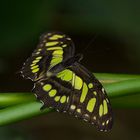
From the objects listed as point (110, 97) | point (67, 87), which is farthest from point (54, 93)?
point (110, 97)

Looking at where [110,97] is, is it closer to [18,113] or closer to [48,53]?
[18,113]

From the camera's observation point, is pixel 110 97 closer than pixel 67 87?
Yes

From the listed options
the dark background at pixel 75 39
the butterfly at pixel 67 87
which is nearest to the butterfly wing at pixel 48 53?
the butterfly at pixel 67 87

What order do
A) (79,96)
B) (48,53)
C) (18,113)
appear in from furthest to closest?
(48,53), (79,96), (18,113)

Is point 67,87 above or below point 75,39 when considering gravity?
above

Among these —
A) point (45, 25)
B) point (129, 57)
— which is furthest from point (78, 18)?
point (129, 57)

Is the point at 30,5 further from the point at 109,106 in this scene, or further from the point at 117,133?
the point at 109,106

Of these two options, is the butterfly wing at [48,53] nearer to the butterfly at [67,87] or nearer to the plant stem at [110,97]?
the butterfly at [67,87]

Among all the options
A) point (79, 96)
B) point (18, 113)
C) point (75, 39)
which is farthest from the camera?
point (75, 39)
